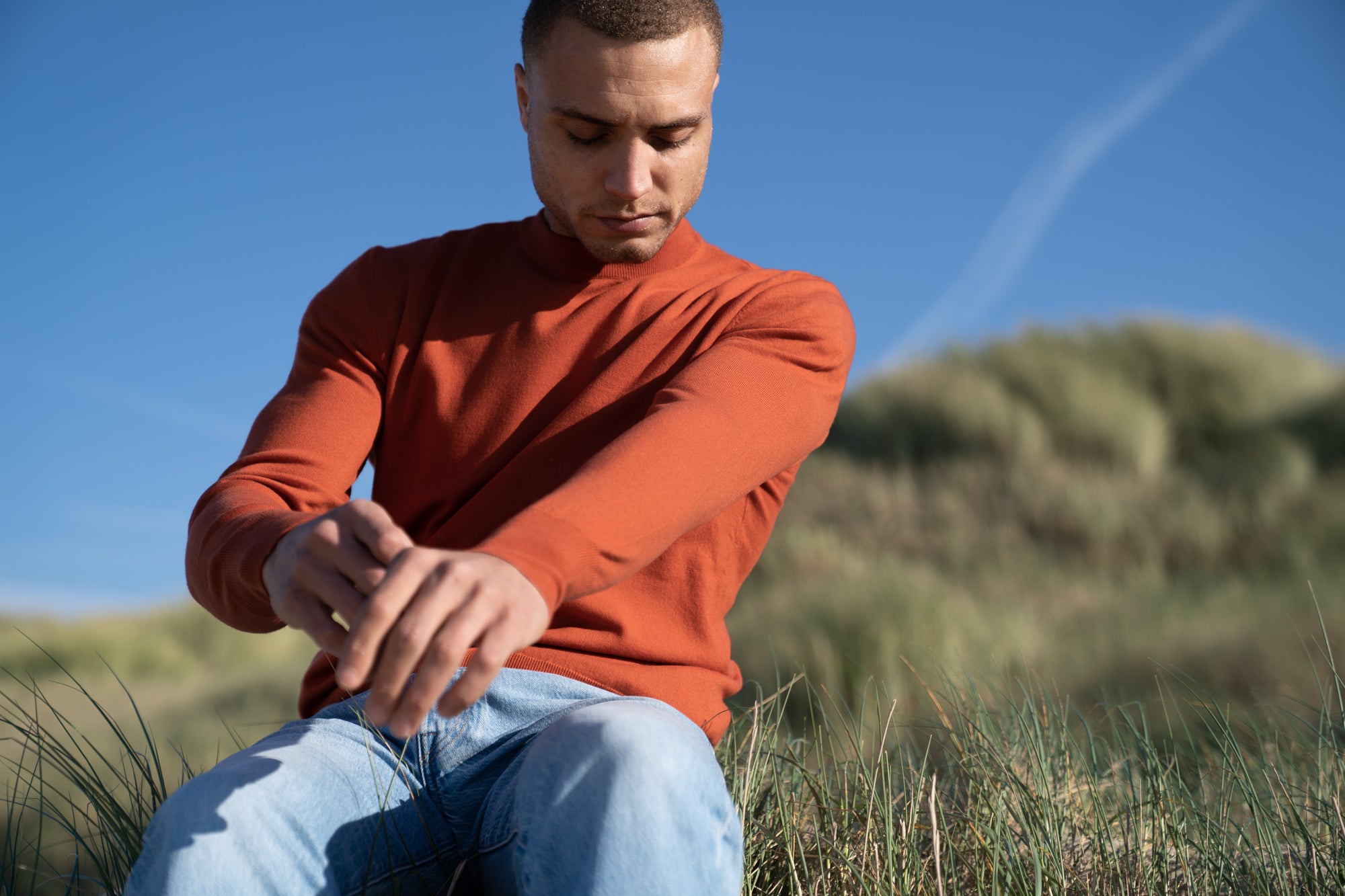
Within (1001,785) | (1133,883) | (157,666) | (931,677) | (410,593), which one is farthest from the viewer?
(157,666)

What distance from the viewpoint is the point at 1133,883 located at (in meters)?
1.50

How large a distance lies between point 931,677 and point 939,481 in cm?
458

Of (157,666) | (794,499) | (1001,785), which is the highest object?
(1001,785)

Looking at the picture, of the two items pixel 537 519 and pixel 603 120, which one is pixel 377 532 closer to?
pixel 537 519

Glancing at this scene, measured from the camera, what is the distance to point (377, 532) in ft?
3.10

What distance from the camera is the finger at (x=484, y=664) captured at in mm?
877

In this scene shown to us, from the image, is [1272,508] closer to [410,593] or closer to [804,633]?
[804,633]

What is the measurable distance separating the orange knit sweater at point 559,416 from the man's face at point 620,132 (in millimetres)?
67

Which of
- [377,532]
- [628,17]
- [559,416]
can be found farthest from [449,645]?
[628,17]

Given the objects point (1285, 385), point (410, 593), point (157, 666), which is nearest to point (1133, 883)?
point (410, 593)

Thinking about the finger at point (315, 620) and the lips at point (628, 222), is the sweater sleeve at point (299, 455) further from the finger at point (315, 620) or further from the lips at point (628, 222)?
the lips at point (628, 222)

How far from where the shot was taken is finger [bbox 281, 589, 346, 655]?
3.20 ft

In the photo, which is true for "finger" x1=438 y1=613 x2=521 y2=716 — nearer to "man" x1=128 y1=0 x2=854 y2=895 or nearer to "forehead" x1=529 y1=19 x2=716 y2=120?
"man" x1=128 y1=0 x2=854 y2=895

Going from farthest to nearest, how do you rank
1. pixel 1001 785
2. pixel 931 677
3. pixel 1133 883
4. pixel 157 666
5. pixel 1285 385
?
1. pixel 157 666
2. pixel 1285 385
3. pixel 931 677
4. pixel 1001 785
5. pixel 1133 883
